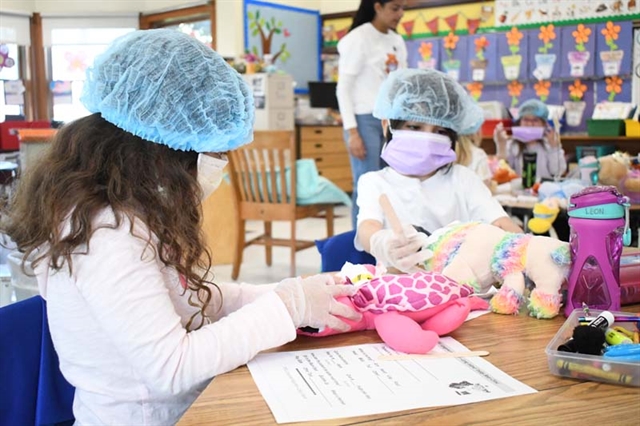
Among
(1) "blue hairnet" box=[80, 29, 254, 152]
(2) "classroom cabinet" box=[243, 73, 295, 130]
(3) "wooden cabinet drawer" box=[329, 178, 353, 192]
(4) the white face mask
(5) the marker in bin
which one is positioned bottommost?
(3) "wooden cabinet drawer" box=[329, 178, 353, 192]

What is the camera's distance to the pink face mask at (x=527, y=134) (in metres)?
3.84

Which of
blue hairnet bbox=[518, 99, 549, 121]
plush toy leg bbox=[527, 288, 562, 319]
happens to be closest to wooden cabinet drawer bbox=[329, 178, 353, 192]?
blue hairnet bbox=[518, 99, 549, 121]

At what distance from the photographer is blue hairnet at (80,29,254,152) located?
0.94 meters

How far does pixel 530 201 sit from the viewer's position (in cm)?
271

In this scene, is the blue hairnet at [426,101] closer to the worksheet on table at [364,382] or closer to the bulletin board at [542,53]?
the worksheet on table at [364,382]

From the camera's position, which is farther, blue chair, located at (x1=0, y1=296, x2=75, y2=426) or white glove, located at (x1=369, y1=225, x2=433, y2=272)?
white glove, located at (x1=369, y1=225, x2=433, y2=272)

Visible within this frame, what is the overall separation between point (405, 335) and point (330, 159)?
675cm

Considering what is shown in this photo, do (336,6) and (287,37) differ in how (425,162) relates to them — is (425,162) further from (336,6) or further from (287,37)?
(336,6)

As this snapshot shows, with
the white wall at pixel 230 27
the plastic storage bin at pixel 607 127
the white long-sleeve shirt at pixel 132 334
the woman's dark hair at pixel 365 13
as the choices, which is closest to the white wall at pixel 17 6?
the white wall at pixel 230 27

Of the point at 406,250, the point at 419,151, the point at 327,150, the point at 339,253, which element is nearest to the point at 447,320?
the point at 406,250

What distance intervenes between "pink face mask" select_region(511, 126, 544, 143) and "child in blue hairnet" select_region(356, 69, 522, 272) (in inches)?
76.9

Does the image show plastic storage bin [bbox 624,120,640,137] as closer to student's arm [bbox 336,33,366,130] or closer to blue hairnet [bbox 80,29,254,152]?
student's arm [bbox 336,33,366,130]

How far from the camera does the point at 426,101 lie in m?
1.84

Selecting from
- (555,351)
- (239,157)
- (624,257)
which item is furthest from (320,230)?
(555,351)
